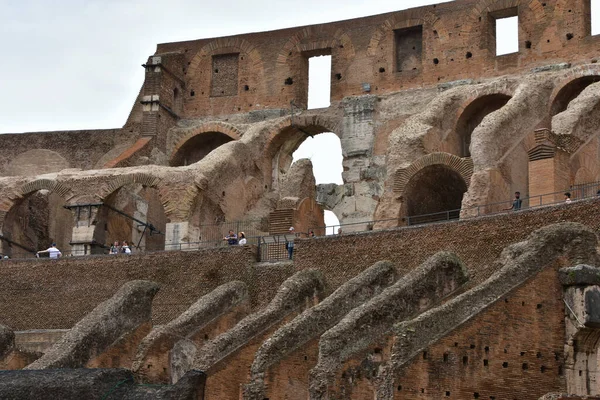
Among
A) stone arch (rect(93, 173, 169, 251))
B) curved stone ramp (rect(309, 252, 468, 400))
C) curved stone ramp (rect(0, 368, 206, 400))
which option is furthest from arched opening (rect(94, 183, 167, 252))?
curved stone ramp (rect(309, 252, 468, 400))

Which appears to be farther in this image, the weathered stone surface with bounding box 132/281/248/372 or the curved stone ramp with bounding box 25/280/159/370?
the curved stone ramp with bounding box 25/280/159/370

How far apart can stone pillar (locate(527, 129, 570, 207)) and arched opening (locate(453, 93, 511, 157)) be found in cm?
565

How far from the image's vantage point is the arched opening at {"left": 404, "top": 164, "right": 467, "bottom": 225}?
32.4 metres

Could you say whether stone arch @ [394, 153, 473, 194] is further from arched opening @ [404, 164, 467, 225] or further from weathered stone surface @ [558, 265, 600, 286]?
weathered stone surface @ [558, 265, 600, 286]

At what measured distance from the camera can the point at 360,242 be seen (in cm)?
2823

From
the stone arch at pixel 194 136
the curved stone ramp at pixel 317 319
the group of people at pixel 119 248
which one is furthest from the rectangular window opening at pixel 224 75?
the curved stone ramp at pixel 317 319

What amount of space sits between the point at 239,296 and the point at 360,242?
3139 millimetres

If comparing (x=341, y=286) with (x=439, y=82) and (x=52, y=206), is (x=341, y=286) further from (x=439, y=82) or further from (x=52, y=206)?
(x=52, y=206)

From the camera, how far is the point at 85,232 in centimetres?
3516

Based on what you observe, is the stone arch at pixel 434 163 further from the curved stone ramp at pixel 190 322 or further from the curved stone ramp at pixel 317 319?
the curved stone ramp at pixel 317 319

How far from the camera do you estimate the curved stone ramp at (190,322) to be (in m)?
26.7

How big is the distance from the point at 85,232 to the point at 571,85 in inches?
531

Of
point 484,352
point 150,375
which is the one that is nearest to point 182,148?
point 150,375

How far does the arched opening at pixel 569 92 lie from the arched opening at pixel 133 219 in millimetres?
11243
